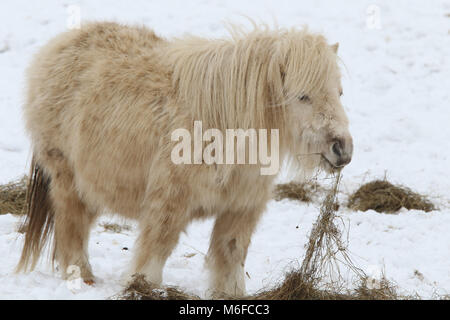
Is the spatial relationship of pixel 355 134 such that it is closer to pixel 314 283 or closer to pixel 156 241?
pixel 314 283

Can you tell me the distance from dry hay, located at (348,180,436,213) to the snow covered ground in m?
0.17

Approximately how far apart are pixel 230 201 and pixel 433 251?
2.53 m

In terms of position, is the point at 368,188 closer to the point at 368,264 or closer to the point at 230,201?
the point at 368,264

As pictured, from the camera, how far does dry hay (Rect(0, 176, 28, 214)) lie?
6914 millimetres

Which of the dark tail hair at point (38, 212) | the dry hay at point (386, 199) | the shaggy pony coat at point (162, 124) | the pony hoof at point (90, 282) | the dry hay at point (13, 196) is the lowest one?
the dry hay at point (13, 196)

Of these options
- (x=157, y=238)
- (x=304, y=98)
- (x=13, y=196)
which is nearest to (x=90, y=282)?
(x=157, y=238)

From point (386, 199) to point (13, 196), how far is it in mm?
4251

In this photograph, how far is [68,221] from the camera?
5164 millimetres

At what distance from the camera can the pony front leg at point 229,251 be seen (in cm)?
481

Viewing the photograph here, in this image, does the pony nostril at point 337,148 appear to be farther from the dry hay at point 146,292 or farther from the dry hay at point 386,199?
the dry hay at point 386,199

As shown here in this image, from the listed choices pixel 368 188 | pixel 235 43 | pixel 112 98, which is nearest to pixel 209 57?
pixel 235 43

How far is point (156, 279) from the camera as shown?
A: 459 centimetres

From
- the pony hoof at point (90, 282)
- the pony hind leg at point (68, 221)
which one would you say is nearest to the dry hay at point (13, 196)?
the pony hind leg at point (68, 221)

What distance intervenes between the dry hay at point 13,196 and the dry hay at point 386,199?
12.2 feet
